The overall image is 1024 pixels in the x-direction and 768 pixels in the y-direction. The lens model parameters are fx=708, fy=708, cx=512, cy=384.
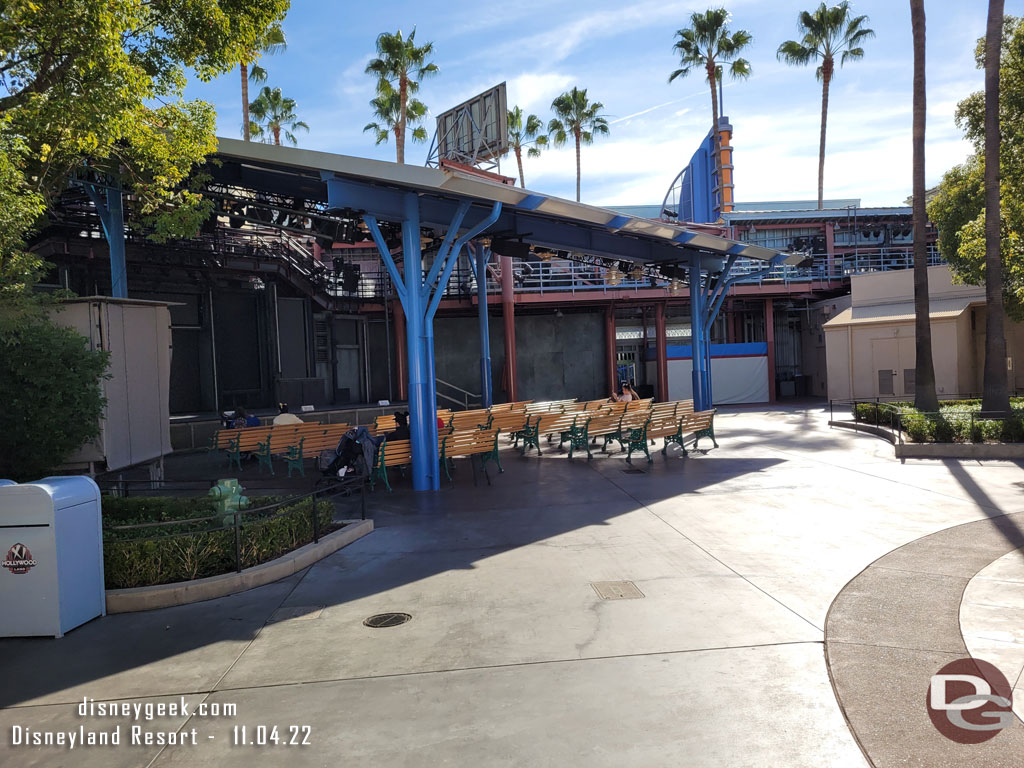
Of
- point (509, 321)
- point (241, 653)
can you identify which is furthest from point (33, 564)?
point (509, 321)

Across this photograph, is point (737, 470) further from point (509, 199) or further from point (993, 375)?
point (993, 375)

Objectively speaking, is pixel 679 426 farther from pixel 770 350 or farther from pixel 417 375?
pixel 770 350

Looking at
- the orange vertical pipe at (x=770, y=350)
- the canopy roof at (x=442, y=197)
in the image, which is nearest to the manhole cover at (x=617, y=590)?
the canopy roof at (x=442, y=197)

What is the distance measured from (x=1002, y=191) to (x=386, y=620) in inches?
655

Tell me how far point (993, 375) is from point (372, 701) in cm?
1723

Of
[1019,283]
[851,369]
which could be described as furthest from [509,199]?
[851,369]

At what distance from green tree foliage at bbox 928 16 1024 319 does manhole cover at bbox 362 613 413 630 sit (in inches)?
581

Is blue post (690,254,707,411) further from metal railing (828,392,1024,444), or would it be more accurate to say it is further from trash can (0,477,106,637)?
trash can (0,477,106,637)

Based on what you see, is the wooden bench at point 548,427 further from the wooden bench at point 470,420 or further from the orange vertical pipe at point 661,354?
the orange vertical pipe at point 661,354

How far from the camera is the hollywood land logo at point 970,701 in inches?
156

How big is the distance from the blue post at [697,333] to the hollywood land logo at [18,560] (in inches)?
759

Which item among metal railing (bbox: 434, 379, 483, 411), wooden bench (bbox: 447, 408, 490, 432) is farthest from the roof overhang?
wooden bench (bbox: 447, 408, 490, 432)

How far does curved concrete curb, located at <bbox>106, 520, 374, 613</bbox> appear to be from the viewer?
6633mm

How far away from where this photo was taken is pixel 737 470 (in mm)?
13438
